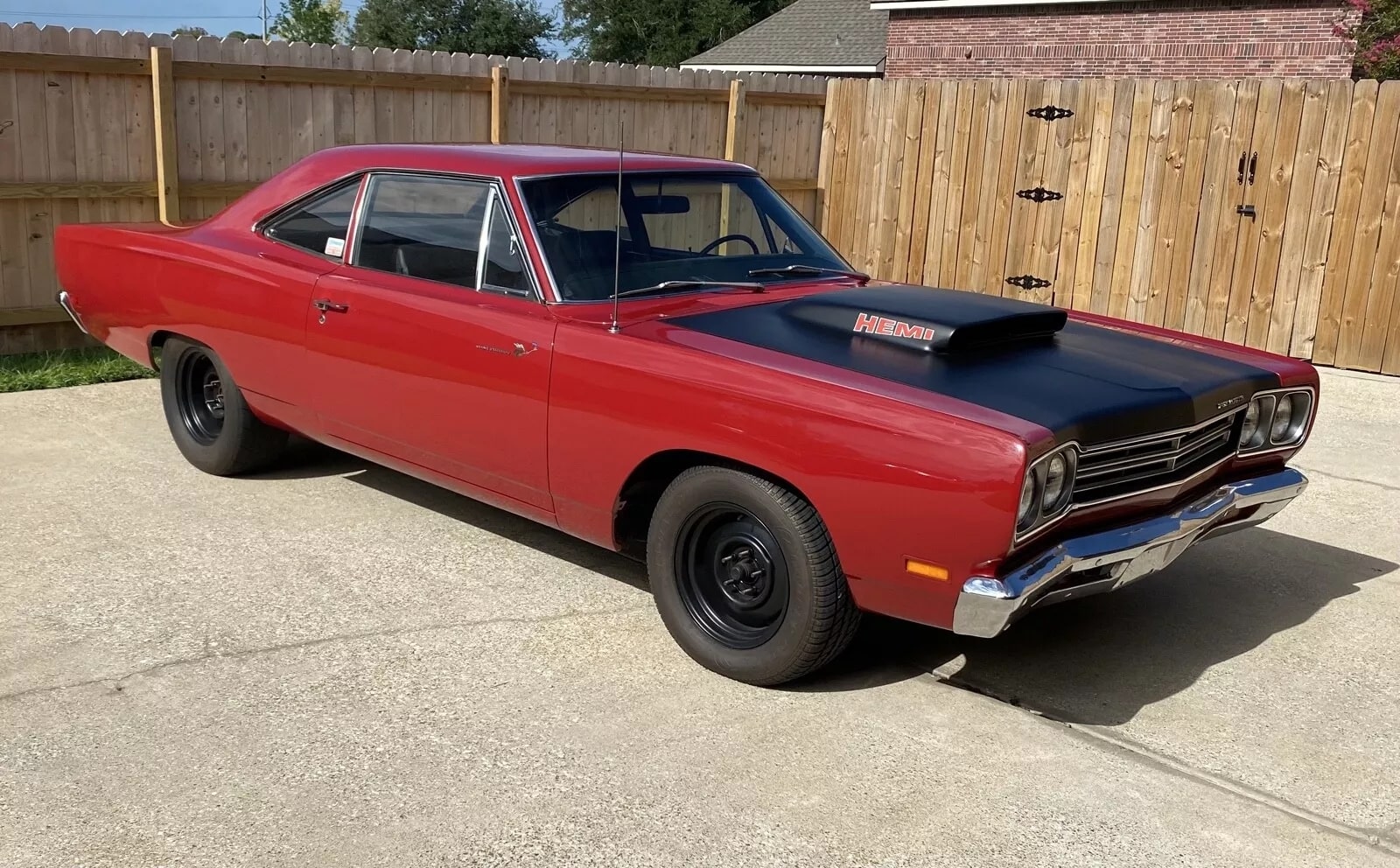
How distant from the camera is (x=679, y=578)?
4.20 meters

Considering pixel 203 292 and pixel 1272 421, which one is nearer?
pixel 1272 421

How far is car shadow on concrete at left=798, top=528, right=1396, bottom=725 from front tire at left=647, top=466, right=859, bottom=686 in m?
0.24

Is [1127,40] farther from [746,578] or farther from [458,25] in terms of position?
[458,25]

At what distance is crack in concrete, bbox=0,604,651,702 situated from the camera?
3.90 m

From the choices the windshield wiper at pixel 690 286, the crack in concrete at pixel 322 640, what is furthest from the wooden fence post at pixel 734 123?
the crack in concrete at pixel 322 640

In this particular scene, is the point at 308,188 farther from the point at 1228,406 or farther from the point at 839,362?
the point at 1228,406

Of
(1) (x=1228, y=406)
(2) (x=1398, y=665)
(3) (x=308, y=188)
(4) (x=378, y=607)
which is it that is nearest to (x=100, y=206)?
(3) (x=308, y=188)

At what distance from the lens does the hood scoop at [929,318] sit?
4203 millimetres

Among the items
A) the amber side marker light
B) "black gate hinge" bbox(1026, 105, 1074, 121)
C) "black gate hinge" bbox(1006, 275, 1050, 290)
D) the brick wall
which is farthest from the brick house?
the amber side marker light

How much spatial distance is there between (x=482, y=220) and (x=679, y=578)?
1575 millimetres

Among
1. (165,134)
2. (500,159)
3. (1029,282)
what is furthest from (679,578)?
(1029,282)

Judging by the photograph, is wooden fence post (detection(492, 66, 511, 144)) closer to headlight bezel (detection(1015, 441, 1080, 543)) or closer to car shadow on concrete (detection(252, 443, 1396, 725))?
car shadow on concrete (detection(252, 443, 1396, 725))

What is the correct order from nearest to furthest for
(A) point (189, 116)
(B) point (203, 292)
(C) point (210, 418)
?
1. (B) point (203, 292)
2. (C) point (210, 418)
3. (A) point (189, 116)

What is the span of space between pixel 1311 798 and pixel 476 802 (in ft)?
7.28
